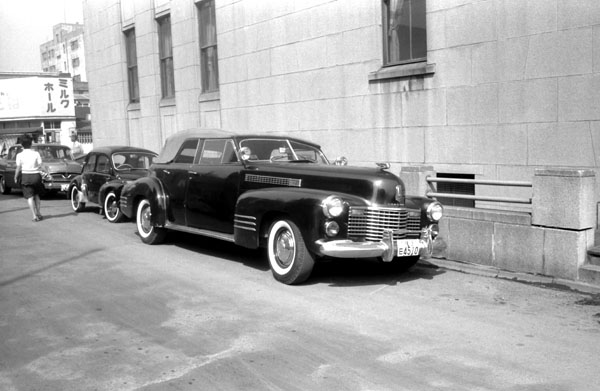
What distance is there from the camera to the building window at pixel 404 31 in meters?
11.7

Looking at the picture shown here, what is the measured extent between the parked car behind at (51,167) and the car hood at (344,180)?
11323 millimetres

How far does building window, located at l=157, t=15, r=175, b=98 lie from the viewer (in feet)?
65.5

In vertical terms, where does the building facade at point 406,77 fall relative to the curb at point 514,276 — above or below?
above

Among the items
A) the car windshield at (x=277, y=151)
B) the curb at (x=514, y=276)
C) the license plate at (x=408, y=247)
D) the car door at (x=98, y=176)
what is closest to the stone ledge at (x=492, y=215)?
the curb at (x=514, y=276)

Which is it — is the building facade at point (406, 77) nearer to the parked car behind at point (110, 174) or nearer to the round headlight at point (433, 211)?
the round headlight at point (433, 211)

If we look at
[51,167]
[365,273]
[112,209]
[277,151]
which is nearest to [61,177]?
[51,167]

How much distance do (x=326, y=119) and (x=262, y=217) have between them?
615 cm

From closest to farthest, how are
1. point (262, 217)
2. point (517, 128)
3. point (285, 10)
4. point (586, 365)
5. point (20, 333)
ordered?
point (586, 365)
point (20, 333)
point (262, 217)
point (517, 128)
point (285, 10)

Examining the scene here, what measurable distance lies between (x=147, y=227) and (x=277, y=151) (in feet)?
9.59

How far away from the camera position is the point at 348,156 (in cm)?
1314

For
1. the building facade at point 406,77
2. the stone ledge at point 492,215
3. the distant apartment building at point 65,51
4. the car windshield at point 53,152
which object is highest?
the distant apartment building at point 65,51

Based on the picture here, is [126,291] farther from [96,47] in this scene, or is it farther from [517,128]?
[96,47]

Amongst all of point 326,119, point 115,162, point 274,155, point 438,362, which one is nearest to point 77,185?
point 115,162

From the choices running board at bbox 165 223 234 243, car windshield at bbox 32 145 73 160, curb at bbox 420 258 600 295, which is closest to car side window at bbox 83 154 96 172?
car windshield at bbox 32 145 73 160
